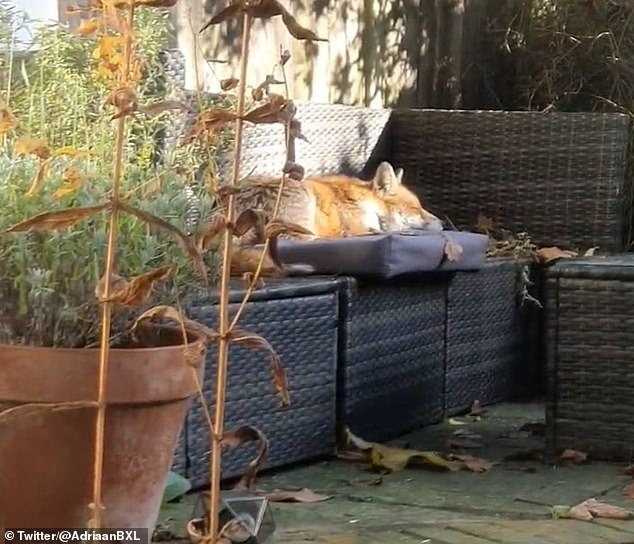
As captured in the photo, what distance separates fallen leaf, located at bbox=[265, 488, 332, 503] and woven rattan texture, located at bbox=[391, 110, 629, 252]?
2.30 m

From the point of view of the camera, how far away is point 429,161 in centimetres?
544

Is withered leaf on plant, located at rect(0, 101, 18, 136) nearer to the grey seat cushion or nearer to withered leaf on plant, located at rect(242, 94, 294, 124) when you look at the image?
withered leaf on plant, located at rect(242, 94, 294, 124)

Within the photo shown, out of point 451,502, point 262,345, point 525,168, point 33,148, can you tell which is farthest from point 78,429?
point 525,168

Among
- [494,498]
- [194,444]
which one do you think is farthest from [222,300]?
[494,498]

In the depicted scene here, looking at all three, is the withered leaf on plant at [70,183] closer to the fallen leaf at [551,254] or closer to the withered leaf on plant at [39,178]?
the withered leaf on plant at [39,178]

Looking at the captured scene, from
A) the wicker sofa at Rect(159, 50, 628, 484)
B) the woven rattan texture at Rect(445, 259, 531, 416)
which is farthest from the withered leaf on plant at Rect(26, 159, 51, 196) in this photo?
the woven rattan texture at Rect(445, 259, 531, 416)

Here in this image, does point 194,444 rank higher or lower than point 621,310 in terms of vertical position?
lower

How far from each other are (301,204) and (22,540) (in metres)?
2.35

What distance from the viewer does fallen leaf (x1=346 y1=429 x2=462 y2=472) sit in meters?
3.56

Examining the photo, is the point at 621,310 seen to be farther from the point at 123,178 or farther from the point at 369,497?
the point at 123,178

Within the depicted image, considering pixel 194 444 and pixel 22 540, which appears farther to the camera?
pixel 194 444

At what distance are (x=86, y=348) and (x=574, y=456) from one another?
1.83 meters

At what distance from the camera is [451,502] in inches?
125

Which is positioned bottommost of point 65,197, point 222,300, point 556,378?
point 556,378
